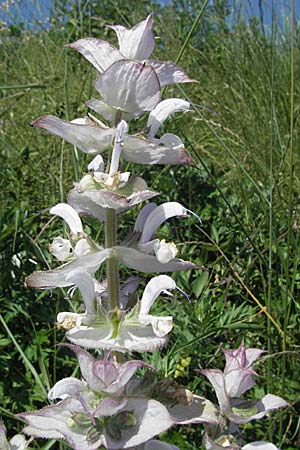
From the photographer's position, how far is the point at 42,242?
65.9 inches

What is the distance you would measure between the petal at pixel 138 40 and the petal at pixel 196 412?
44 cm

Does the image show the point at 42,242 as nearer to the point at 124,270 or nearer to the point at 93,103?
the point at 124,270

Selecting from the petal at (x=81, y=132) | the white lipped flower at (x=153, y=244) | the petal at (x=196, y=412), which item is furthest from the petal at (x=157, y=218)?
the petal at (x=196, y=412)

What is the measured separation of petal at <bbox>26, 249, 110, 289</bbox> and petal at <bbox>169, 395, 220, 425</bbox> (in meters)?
0.21

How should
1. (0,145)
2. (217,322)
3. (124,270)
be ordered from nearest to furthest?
(217,322) → (124,270) → (0,145)

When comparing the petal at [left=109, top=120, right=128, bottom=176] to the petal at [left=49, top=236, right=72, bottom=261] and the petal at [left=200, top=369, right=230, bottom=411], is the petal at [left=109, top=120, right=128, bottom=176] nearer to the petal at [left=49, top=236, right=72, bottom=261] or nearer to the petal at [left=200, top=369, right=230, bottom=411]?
the petal at [left=49, top=236, right=72, bottom=261]

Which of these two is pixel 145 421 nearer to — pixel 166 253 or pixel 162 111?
pixel 166 253

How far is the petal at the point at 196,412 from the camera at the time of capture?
0.77 m

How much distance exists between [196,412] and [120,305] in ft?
0.55

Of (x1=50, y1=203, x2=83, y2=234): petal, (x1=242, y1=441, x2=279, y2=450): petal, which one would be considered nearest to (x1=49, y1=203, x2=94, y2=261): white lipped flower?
(x1=50, y1=203, x2=83, y2=234): petal

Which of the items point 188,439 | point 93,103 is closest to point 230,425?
point 93,103

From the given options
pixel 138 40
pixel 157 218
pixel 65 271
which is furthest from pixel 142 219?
pixel 138 40

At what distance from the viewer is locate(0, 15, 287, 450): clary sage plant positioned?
0.74 m

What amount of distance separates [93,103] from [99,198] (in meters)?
0.14
